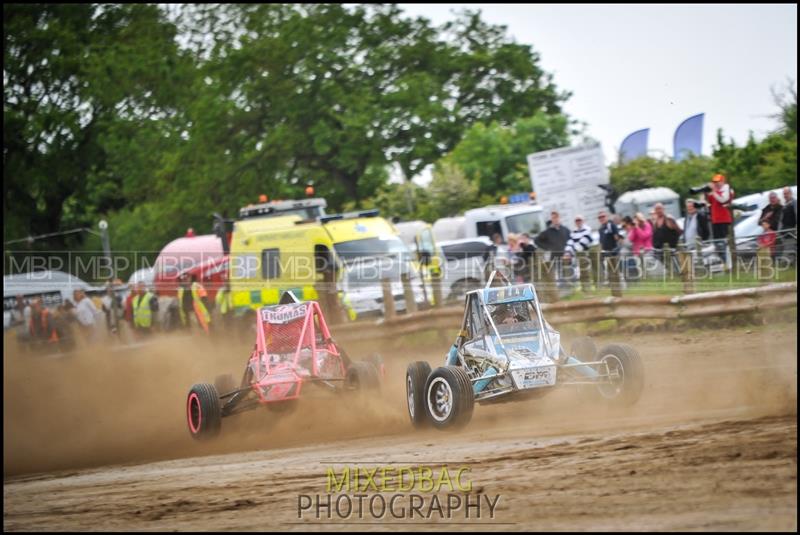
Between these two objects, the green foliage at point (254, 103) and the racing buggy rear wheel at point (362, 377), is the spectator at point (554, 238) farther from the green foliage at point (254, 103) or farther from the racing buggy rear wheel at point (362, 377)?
the green foliage at point (254, 103)

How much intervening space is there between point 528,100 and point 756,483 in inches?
1196

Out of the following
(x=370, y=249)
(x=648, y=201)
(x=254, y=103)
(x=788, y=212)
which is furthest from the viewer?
(x=254, y=103)

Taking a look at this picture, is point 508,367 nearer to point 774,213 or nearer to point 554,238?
point 774,213

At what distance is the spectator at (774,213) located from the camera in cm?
1387

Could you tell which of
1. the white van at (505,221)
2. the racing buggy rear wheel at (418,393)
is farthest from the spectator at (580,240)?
the racing buggy rear wheel at (418,393)

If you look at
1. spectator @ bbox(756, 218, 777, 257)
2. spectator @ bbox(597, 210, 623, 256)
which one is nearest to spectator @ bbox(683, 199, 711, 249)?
spectator @ bbox(597, 210, 623, 256)

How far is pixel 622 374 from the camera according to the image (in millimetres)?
9555

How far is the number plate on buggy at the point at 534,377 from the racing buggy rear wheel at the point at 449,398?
19.6 inches

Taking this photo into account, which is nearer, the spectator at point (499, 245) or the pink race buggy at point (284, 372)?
the pink race buggy at point (284, 372)

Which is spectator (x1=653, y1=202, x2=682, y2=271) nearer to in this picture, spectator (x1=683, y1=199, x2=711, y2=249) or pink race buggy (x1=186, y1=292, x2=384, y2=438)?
spectator (x1=683, y1=199, x2=711, y2=249)

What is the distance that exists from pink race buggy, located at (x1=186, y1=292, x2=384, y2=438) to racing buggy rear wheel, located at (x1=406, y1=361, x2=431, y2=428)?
3.52ft

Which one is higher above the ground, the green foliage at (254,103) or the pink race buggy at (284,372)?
the green foliage at (254,103)

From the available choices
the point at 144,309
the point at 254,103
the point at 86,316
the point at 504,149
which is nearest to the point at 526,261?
the point at 144,309

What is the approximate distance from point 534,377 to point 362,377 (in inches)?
85.9
